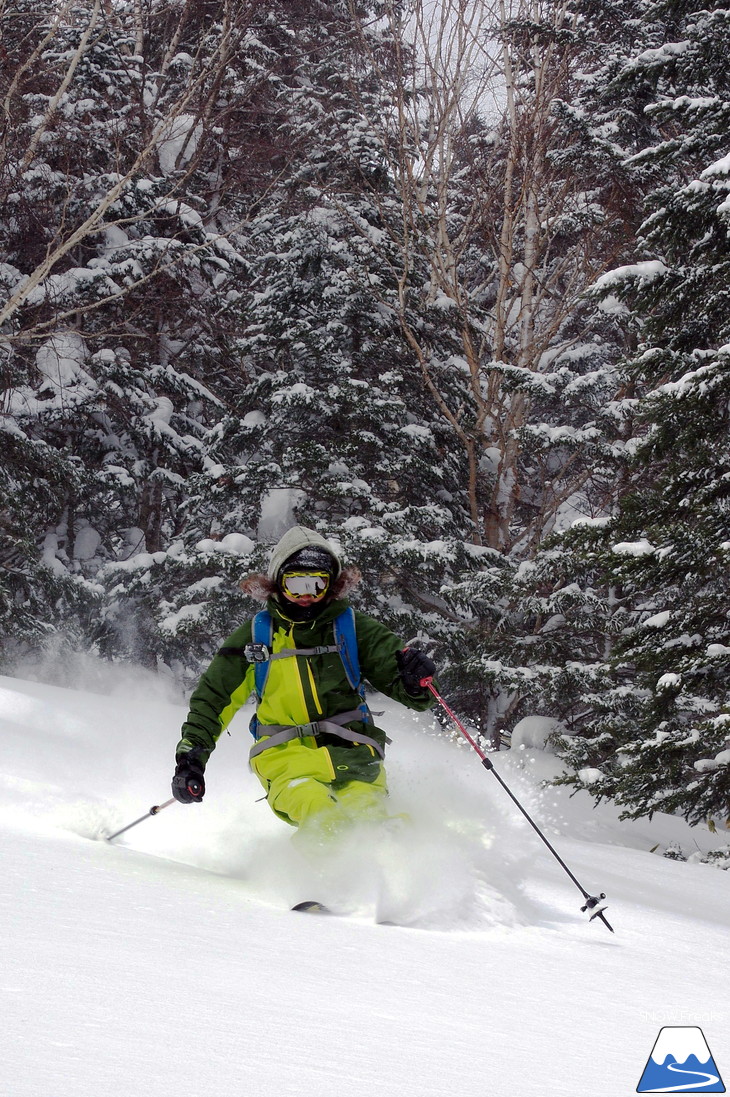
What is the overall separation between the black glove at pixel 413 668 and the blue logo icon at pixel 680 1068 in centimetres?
240

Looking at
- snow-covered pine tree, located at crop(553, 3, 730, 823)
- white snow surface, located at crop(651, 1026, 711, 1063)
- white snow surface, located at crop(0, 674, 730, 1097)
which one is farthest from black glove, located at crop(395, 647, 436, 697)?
snow-covered pine tree, located at crop(553, 3, 730, 823)

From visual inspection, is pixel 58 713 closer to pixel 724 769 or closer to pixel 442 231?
pixel 724 769

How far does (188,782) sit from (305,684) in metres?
0.67

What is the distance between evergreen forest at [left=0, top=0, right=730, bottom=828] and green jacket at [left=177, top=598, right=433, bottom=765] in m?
5.56

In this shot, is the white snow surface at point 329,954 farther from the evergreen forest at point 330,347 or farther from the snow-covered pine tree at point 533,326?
the snow-covered pine tree at point 533,326

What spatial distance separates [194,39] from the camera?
56.7 feet

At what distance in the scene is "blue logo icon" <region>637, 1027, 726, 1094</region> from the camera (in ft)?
6.33

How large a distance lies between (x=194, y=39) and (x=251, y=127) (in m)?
1.70

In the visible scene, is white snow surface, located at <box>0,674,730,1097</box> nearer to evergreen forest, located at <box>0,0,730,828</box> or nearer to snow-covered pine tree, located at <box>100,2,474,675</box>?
evergreen forest, located at <box>0,0,730,828</box>

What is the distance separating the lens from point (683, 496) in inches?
301

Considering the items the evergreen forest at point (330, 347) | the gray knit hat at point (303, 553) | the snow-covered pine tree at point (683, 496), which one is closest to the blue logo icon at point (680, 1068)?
the gray knit hat at point (303, 553)

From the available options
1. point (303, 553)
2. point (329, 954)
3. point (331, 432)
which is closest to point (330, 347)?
point (331, 432)

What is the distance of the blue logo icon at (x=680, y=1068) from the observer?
1.93 metres

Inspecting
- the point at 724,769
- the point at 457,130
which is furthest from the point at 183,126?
the point at 724,769
